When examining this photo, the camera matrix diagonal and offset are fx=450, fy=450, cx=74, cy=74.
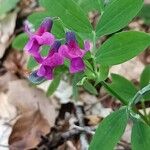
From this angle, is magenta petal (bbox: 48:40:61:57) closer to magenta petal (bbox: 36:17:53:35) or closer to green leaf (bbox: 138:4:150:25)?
magenta petal (bbox: 36:17:53:35)

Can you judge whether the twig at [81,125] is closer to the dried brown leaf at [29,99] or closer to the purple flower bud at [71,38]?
the dried brown leaf at [29,99]

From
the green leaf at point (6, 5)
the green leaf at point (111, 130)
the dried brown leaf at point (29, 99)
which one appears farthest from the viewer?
the green leaf at point (6, 5)

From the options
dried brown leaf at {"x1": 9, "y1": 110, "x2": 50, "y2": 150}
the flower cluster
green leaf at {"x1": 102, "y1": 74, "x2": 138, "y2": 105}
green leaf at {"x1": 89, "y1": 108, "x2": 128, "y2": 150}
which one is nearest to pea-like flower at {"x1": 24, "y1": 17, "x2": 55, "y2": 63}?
the flower cluster

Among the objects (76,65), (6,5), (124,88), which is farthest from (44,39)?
(6,5)

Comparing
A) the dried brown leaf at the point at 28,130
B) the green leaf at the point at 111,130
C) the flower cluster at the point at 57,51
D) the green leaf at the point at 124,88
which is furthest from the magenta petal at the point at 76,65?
the dried brown leaf at the point at 28,130

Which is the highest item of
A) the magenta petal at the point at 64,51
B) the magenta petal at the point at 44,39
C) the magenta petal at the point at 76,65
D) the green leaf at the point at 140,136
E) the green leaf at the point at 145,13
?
the magenta petal at the point at 44,39

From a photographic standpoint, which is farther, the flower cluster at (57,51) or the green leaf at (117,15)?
the green leaf at (117,15)
